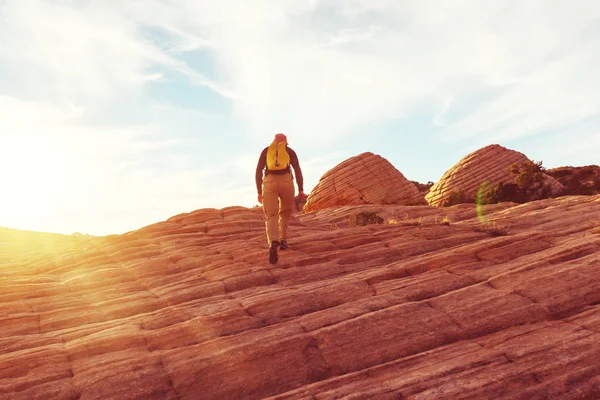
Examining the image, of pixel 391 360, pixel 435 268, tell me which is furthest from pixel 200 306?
pixel 435 268

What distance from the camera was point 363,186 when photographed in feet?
162

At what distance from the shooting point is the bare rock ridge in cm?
751

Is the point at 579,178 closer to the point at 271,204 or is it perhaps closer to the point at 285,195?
the point at 285,195

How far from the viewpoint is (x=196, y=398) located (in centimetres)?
746

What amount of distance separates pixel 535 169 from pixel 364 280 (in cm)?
3994

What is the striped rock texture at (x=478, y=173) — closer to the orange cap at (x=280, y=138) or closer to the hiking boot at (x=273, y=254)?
the orange cap at (x=280, y=138)

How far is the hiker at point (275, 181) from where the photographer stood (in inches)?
535

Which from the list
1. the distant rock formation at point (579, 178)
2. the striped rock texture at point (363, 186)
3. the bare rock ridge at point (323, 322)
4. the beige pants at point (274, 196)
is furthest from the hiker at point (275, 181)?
the distant rock formation at point (579, 178)

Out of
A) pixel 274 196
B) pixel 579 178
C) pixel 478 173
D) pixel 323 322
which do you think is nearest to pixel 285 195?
pixel 274 196

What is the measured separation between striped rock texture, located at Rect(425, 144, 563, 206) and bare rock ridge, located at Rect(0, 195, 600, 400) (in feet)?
115

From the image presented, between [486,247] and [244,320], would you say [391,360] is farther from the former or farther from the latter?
[486,247]

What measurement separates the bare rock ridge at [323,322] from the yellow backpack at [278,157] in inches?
95.4

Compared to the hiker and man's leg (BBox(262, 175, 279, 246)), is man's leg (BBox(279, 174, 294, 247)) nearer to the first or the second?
the hiker

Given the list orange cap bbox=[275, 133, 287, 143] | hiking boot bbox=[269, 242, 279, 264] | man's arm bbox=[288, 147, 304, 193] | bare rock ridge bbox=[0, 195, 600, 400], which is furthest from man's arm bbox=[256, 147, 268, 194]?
bare rock ridge bbox=[0, 195, 600, 400]
